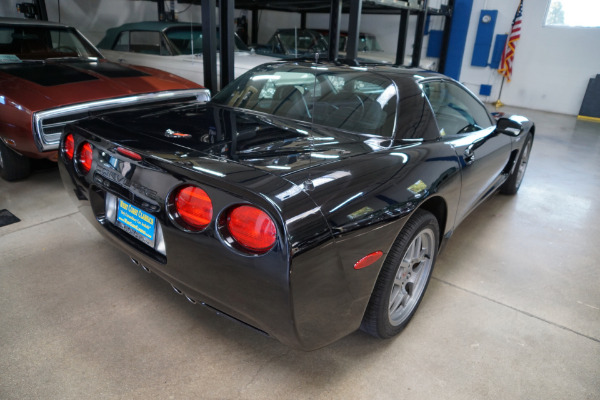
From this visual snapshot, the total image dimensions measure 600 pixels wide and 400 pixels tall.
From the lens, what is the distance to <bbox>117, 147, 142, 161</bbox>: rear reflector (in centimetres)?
154

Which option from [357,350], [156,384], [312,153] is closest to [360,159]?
[312,153]

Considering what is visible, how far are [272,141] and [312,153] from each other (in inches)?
8.7

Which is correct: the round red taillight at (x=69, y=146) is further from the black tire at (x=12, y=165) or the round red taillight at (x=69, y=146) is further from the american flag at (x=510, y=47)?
the american flag at (x=510, y=47)

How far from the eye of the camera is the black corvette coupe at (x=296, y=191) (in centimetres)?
128

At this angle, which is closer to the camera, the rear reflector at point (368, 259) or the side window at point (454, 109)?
the rear reflector at point (368, 259)

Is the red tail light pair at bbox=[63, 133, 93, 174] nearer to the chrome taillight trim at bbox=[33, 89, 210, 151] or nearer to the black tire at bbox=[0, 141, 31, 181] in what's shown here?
the chrome taillight trim at bbox=[33, 89, 210, 151]

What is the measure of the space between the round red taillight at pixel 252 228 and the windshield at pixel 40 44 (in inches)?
142

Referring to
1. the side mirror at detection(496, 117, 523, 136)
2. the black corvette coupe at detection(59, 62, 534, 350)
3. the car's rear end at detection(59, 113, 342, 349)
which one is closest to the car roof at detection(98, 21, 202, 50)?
the black corvette coupe at detection(59, 62, 534, 350)

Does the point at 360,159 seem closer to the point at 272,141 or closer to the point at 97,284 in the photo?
the point at 272,141

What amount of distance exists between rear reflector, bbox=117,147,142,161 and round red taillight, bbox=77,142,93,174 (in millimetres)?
306

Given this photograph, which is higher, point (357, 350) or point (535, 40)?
point (535, 40)

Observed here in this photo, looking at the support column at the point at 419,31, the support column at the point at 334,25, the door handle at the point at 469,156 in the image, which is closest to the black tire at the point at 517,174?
the door handle at the point at 469,156

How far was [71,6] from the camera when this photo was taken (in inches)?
344

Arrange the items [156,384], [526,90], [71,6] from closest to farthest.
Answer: [156,384] < [71,6] < [526,90]
